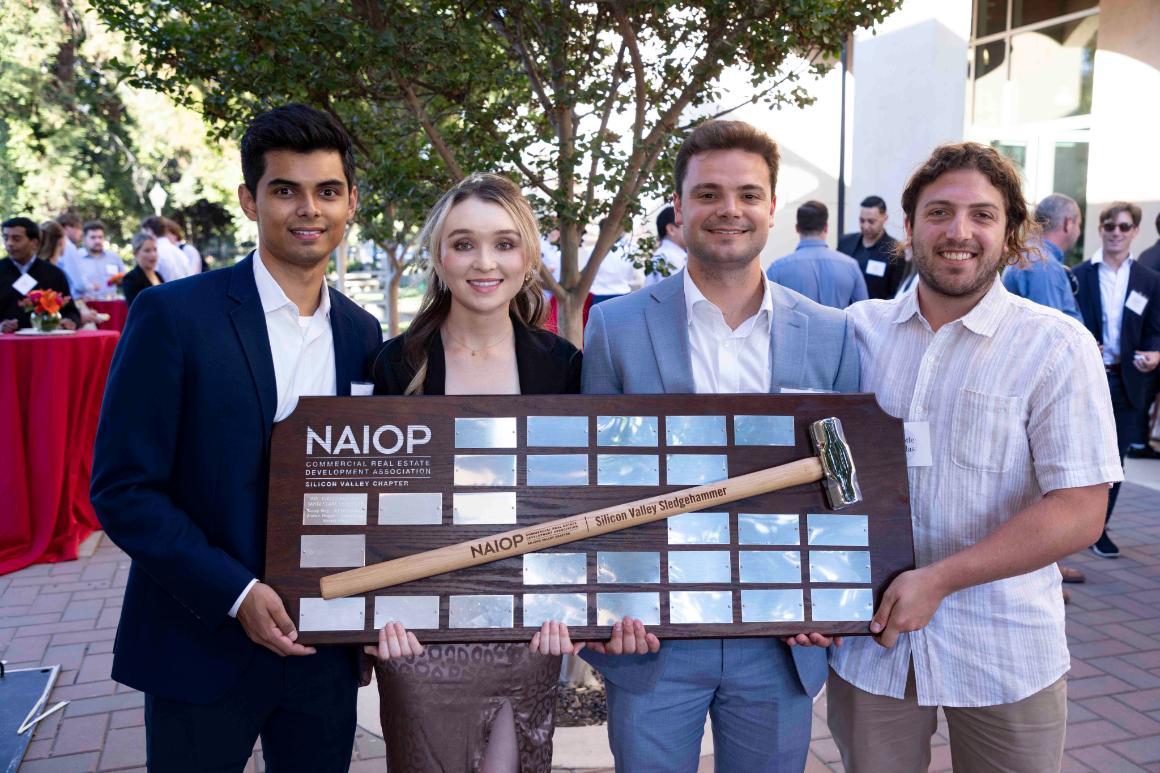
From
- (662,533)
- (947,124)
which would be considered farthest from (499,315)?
(947,124)

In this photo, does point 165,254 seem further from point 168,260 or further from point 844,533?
point 844,533

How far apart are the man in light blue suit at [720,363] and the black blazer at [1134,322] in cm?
469

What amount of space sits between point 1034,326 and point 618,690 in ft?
4.53

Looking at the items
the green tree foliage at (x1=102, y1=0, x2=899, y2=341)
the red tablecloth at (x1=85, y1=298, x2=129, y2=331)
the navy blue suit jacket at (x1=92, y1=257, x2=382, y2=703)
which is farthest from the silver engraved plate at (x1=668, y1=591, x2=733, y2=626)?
the red tablecloth at (x1=85, y1=298, x2=129, y2=331)

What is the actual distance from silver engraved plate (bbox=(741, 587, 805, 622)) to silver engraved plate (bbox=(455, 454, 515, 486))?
617 mm

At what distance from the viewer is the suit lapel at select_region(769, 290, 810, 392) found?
7.54ft

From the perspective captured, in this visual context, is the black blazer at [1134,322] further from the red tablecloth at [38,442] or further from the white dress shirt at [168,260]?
the white dress shirt at [168,260]

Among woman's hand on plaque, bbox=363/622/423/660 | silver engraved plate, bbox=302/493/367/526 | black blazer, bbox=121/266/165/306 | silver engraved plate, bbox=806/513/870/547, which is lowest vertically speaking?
woman's hand on plaque, bbox=363/622/423/660

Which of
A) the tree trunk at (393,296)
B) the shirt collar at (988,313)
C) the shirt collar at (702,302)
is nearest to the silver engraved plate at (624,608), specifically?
the shirt collar at (702,302)

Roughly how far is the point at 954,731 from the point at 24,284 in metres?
8.34

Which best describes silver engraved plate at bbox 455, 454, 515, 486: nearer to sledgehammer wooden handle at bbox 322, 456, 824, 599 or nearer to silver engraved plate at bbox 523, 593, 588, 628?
sledgehammer wooden handle at bbox 322, 456, 824, 599

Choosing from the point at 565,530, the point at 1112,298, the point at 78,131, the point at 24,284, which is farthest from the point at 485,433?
the point at 78,131

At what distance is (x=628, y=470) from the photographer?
2.12 m

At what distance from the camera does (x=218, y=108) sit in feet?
12.5
